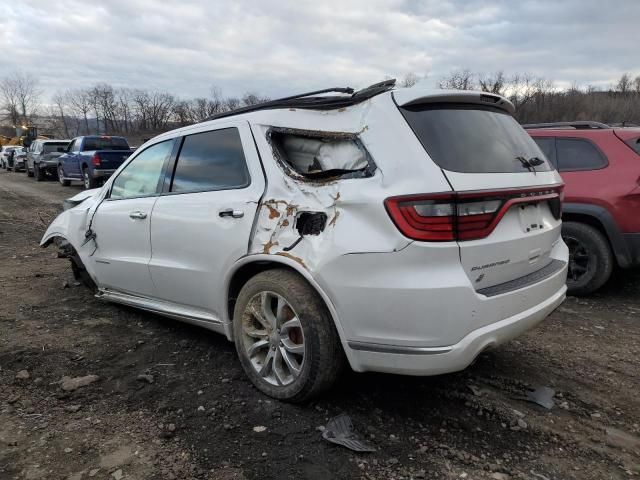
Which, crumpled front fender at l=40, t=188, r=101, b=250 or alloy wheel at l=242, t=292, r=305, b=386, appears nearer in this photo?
alloy wheel at l=242, t=292, r=305, b=386

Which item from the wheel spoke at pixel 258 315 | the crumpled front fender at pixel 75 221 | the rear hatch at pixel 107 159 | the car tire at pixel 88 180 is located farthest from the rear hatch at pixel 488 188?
the car tire at pixel 88 180

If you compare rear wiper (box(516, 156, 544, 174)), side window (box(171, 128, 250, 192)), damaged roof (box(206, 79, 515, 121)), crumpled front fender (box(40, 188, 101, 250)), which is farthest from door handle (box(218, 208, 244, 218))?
crumpled front fender (box(40, 188, 101, 250))

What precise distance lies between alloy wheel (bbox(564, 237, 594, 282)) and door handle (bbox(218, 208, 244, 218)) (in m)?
3.76

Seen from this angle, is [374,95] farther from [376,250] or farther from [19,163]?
[19,163]

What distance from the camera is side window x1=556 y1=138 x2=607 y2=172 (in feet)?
16.8

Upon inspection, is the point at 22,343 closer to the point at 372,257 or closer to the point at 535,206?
Result: the point at 372,257

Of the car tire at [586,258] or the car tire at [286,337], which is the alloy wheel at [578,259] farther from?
the car tire at [286,337]

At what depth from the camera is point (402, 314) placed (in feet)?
8.00

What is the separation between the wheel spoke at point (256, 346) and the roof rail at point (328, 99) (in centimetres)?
144

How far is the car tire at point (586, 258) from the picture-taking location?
506cm

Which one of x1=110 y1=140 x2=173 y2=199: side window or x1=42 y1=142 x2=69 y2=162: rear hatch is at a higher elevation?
x1=42 y1=142 x2=69 y2=162: rear hatch

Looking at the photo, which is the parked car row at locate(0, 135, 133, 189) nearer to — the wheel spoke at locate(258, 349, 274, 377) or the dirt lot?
the dirt lot

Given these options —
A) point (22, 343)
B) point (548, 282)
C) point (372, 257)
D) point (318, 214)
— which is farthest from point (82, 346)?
point (548, 282)

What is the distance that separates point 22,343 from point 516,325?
363 centimetres
